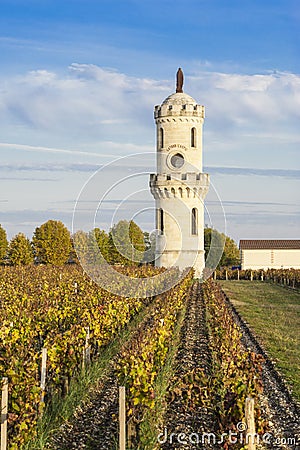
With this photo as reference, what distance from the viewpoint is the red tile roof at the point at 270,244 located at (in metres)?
67.4

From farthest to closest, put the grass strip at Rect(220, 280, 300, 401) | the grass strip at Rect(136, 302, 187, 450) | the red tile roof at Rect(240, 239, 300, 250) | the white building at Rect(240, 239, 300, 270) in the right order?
the red tile roof at Rect(240, 239, 300, 250) → the white building at Rect(240, 239, 300, 270) → the grass strip at Rect(220, 280, 300, 401) → the grass strip at Rect(136, 302, 187, 450)

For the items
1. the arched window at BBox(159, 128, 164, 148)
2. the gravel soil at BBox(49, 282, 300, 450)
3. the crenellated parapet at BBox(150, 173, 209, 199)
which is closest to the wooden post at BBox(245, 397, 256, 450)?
the gravel soil at BBox(49, 282, 300, 450)

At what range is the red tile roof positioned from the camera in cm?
6738

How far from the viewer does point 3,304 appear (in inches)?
674

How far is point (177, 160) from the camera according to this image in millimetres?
44031

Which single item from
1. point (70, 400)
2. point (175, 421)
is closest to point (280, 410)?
point (175, 421)

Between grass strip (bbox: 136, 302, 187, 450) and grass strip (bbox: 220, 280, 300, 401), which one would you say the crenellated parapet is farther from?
grass strip (bbox: 136, 302, 187, 450)

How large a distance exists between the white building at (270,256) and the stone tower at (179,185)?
23.7 metres

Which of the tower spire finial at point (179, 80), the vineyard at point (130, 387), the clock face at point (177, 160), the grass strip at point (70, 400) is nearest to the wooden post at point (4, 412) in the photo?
the vineyard at point (130, 387)

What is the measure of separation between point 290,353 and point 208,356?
6.86 ft

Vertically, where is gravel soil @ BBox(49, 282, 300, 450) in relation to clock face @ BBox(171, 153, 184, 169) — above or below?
below

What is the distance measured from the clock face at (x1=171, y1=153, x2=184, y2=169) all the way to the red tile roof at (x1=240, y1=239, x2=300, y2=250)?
2511 centimetres

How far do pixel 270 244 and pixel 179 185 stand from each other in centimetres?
2821

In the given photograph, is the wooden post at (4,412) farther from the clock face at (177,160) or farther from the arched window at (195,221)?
the clock face at (177,160)
